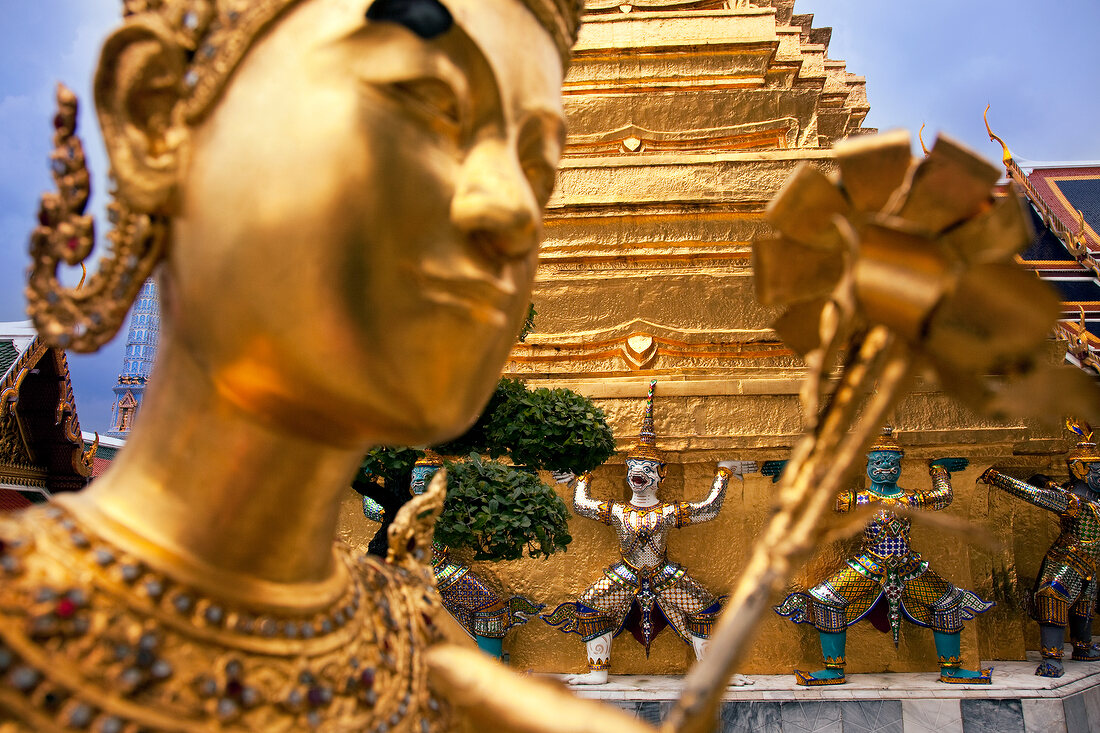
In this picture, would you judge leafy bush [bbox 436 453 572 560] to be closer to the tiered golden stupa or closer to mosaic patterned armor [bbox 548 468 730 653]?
mosaic patterned armor [bbox 548 468 730 653]

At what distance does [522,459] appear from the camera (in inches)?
143

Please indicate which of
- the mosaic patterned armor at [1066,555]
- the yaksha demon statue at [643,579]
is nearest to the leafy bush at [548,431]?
the yaksha demon statue at [643,579]

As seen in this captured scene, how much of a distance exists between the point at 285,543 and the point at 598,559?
436cm

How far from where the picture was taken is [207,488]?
0.90m

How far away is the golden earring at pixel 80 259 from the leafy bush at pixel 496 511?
2.35 m

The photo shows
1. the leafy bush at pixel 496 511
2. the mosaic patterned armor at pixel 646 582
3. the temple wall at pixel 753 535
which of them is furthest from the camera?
the temple wall at pixel 753 535

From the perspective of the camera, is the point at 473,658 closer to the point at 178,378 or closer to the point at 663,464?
the point at 178,378

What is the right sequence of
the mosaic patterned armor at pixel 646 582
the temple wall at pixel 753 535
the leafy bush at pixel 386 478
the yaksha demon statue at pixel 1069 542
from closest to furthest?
the leafy bush at pixel 386 478
the mosaic patterned armor at pixel 646 582
the temple wall at pixel 753 535
the yaksha demon statue at pixel 1069 542

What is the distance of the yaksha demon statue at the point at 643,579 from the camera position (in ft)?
15.5

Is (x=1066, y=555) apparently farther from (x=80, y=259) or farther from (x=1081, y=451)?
(x=80, y=259)

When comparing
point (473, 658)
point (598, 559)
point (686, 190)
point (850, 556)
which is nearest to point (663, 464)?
point (598, 559)

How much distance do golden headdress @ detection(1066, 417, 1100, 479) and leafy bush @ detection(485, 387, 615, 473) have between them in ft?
12.1

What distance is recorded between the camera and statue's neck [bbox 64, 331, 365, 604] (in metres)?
0.88

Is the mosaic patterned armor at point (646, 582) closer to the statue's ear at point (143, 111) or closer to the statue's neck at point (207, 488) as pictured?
the statue's neck at point (207, 488)
